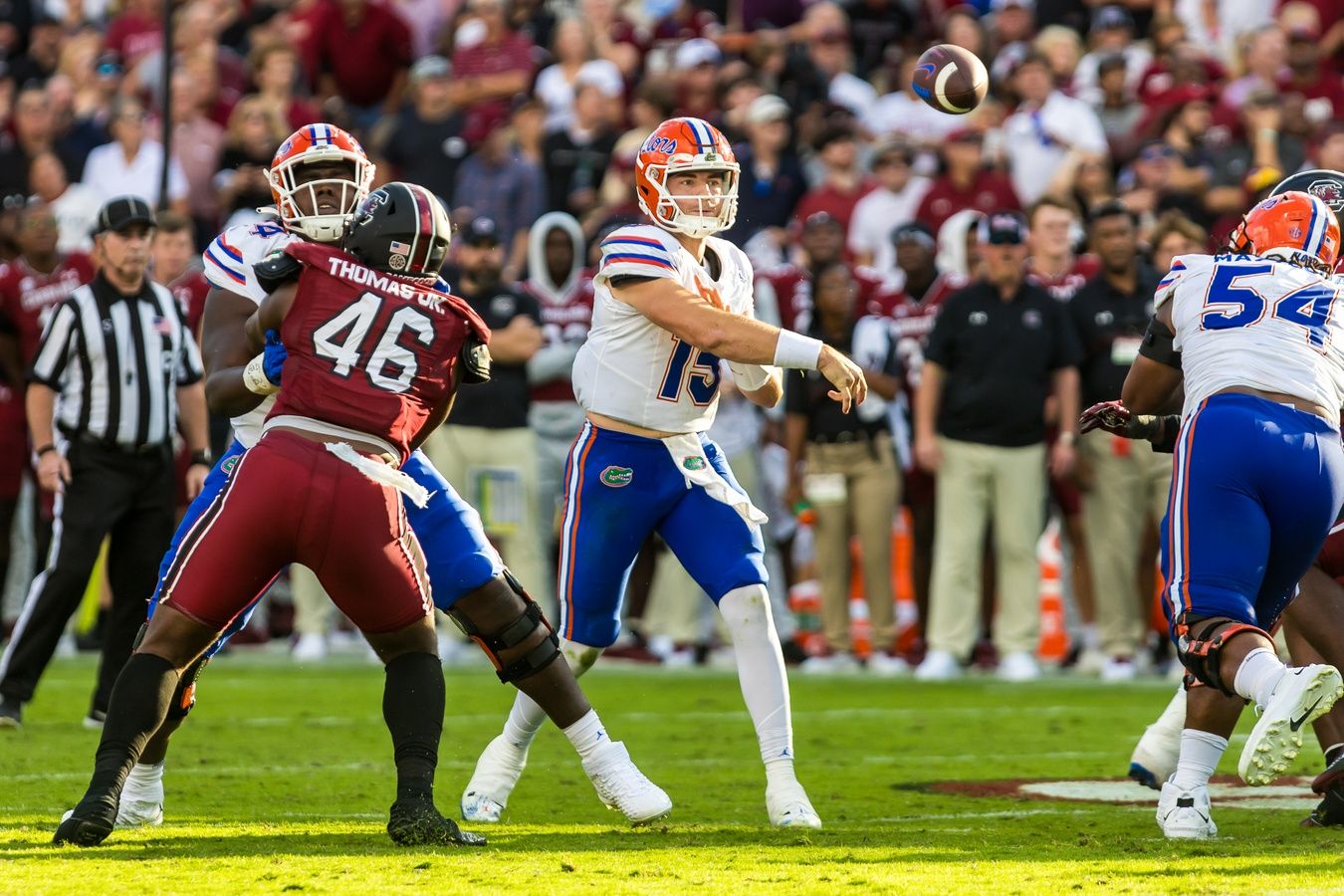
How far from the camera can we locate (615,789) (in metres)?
5.73

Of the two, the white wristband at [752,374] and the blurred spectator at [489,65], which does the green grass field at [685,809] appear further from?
the blurred spectator at [489,65]

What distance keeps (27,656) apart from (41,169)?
674 cm

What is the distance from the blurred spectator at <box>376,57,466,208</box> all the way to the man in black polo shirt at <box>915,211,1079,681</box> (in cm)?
470

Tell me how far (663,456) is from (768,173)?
7.61 metres

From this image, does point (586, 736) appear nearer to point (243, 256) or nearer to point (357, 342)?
point (357, 342)

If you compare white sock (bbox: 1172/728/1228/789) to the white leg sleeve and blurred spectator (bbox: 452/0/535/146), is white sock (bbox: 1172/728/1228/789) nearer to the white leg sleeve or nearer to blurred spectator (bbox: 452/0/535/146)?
the white leg sleeve

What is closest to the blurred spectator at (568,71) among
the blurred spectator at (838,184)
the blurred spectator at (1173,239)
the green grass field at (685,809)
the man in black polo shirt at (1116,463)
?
the blurred spectator at (838,184)

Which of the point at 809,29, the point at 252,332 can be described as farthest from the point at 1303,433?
the point at 809,29

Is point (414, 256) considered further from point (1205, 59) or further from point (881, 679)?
point (1205, 59)

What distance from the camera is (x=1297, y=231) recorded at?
5.79 metres

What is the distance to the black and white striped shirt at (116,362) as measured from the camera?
8.62m

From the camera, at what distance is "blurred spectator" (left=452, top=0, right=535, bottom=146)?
50.1 feet

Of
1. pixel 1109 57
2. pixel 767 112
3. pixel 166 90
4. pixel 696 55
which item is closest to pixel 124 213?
pixel 166 90

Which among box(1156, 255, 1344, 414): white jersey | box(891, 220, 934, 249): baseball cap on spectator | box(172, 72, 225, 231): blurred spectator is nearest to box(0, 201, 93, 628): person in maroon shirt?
box(172, 72, 225, 231): blurred spectator
